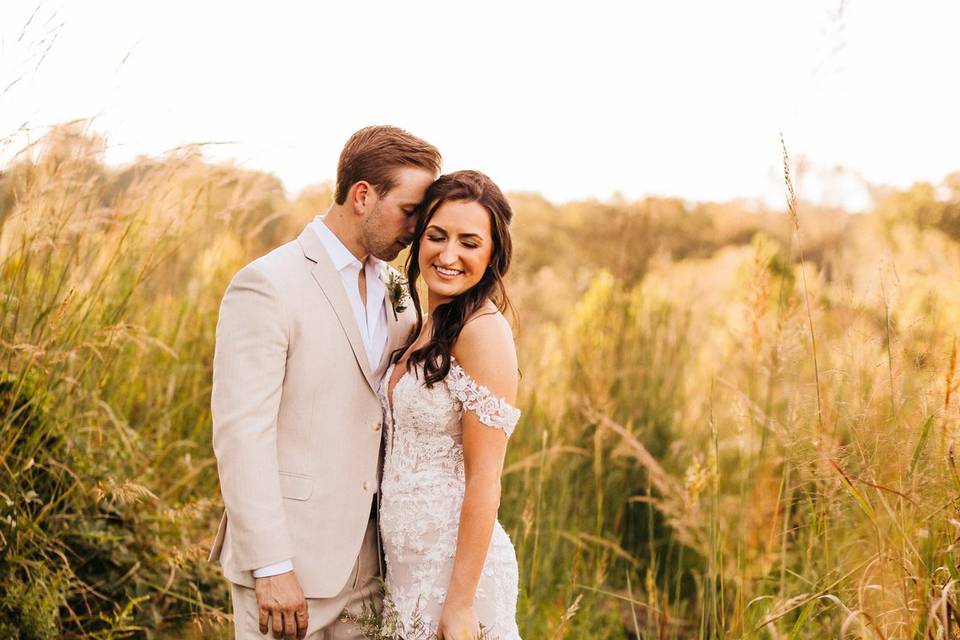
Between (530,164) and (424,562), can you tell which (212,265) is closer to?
(424,562)

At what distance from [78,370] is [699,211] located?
44.1ft

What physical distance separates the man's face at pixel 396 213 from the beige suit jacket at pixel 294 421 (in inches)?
6.5

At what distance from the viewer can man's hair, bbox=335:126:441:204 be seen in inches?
109

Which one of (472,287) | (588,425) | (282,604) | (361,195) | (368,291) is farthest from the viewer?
(588,425)

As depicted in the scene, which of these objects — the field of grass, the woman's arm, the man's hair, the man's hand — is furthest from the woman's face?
the man's hand

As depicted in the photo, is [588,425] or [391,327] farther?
[588,425]

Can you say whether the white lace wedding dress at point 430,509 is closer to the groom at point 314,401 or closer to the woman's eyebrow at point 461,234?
the groom at point 314,401

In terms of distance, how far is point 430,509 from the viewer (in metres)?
2.57

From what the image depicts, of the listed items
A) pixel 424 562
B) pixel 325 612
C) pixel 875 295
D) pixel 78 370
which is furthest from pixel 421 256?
pixel 78 370

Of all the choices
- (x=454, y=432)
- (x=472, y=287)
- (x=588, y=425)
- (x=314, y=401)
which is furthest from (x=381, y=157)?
(x=588, y=425)

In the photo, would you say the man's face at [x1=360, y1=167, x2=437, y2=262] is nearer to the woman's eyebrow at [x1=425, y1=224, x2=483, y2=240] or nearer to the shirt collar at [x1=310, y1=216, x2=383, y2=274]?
the shirt collar at [x1=310, y1=216, x2=383, y2=274]

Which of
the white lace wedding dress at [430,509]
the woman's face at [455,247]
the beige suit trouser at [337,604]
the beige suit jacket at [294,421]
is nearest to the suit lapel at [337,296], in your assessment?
the beige suit jacket at [294,421]

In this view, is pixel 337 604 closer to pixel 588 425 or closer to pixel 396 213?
pixel 396 213

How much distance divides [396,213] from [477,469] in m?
0.85
